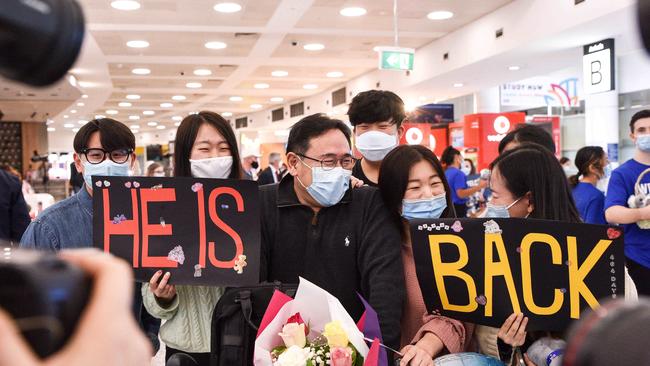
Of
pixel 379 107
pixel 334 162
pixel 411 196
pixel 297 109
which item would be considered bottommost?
pixel 411 196

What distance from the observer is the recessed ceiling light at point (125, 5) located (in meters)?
8.25

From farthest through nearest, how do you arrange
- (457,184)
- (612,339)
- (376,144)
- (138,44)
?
1. (138,44)
2. (457,184)
3. (376,144)
4. (612,339)

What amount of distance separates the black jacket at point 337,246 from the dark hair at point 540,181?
45cm

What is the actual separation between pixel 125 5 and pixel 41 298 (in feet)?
28.4

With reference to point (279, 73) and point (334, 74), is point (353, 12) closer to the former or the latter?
point (279, 73)

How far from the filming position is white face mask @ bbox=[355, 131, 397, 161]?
11.0 feet

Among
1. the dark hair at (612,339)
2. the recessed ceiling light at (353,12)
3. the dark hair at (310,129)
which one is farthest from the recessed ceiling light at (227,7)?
the dark hair at (612,339)

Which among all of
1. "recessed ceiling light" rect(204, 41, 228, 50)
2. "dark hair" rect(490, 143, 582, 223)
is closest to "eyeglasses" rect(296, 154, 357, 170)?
"dark hair" rect(490, 143, 582, 223)

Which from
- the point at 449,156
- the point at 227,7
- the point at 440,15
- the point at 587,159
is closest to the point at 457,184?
the point at 449,156

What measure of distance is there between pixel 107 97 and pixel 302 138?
56.6 feet

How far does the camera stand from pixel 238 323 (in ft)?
6.60

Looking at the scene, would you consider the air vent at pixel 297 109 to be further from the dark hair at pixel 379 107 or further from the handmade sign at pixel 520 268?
the handmade sign at pixel 520 268

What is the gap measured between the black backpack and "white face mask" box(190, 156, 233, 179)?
704 mm

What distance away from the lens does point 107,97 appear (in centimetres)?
1856
